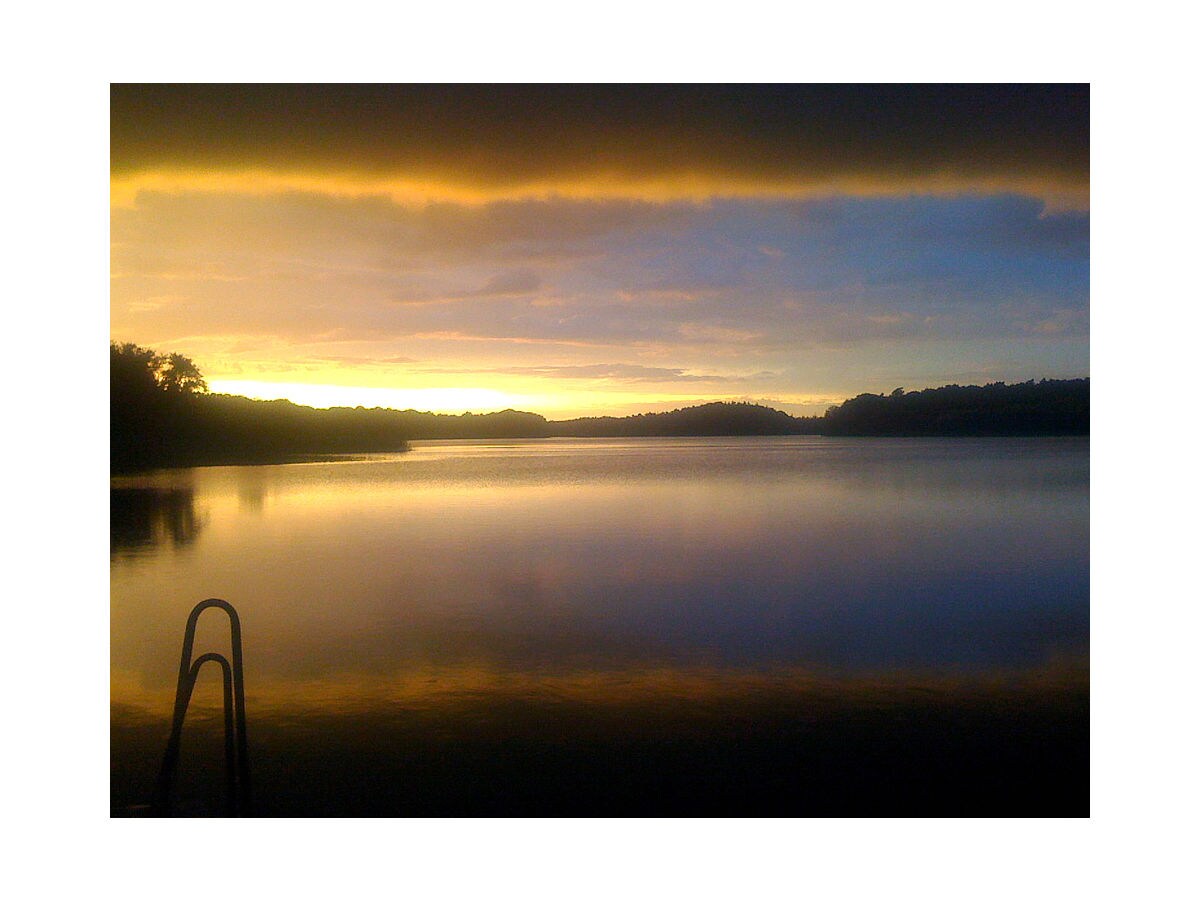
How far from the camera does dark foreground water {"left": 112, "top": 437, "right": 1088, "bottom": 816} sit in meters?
3.93

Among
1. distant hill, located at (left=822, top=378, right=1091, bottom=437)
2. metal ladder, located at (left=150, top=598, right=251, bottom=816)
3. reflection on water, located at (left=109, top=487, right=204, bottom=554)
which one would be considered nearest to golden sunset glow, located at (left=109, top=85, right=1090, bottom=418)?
distant hill, located at (left=822, top=378, right=1091, bottom=437)

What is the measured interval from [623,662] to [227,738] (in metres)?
2.48

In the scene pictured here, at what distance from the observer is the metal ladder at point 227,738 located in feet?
12.2

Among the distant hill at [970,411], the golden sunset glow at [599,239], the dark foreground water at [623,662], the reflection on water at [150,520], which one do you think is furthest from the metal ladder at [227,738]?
the distant hill at [970,411]

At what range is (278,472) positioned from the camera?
2066cm

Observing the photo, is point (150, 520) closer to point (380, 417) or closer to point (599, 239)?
point (380, 417)

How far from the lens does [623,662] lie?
5602 mm

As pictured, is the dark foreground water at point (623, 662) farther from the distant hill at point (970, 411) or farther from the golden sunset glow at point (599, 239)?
the golden sunset glow at point (599, 239)

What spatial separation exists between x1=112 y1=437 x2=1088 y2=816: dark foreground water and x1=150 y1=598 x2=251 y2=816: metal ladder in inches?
2.8

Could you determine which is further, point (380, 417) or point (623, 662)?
point (380, 417)

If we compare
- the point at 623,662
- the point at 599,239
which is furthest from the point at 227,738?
the point at 599,239

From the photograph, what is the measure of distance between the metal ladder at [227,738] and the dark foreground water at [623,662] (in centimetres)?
7
